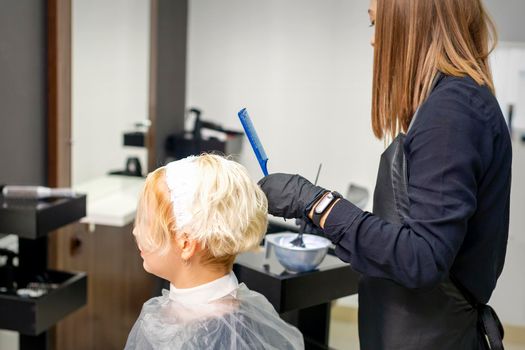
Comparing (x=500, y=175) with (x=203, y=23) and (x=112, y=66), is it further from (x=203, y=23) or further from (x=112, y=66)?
(x=203, y=23)

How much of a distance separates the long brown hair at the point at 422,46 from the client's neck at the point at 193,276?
47 cm

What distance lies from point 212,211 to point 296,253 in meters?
0.55

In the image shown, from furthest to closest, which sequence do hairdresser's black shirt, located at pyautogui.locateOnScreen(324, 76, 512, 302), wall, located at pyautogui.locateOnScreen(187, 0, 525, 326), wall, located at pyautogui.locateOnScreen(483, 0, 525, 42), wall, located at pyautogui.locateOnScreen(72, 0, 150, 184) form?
1. wall, located at pyautogui.locateOnScreen(187, 0, 525, 326)
2. wall, located at pyautogui.locateOnScreen(483, 0, 525, 42)
3. wall, located at pyautogui.locateOnScreen(72, 0, 150, 184)
4. hairdresser's black shirt, located at pyautogui.locateOnScreen(324, 76, 512, 302)

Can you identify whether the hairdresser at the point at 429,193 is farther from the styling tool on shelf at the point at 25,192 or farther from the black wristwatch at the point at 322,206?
the styling tool on shelf at the point at 25,192

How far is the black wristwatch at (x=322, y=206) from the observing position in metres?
1.18

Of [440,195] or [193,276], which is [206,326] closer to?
[193,276]

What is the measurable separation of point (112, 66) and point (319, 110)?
3.46ft

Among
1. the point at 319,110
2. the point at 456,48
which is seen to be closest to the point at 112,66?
the point at 319,110

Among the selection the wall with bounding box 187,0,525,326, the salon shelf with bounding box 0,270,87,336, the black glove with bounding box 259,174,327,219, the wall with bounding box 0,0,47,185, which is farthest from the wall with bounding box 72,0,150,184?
the black glove with bounding box 259,174,327,219

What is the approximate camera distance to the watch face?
3.86ft

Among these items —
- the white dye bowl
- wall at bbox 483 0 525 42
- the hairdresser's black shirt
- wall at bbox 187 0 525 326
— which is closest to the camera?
the hairdresser's black shirt

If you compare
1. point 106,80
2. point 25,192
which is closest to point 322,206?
point 25,192

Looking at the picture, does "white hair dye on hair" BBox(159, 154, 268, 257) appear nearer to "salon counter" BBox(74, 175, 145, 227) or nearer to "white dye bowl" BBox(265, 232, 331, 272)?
"white dye bowl" BBox(265, 232, 331, 272)

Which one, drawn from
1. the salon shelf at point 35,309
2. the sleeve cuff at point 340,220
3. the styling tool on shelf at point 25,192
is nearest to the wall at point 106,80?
the styling tool on shelf at point 25,192
